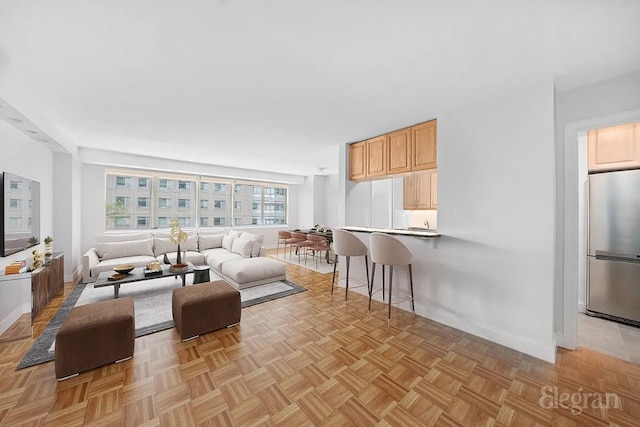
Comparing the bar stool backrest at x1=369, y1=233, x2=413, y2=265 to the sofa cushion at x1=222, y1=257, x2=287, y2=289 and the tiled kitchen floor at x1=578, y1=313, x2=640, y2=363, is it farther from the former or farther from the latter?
the sofa cushion at x1=222, y1=257, x2=287, y2=289

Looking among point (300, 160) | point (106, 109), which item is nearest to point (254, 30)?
point (106, 109)

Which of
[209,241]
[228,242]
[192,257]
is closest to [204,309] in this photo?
[192,257]

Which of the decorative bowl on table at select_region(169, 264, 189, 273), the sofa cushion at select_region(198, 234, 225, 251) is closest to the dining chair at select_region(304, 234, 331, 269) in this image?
the sofa cushion at select_region(198, 234, 225, 251)

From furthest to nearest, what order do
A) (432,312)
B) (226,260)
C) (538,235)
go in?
(226,260), (432,312), (538,235)

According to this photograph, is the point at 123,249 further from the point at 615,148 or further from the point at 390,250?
the point at 615,148

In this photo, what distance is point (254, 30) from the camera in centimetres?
162

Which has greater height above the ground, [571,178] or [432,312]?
[571,178]

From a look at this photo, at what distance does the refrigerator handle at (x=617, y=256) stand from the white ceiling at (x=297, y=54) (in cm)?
208

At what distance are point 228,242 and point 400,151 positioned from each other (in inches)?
171

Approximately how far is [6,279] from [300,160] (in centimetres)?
488

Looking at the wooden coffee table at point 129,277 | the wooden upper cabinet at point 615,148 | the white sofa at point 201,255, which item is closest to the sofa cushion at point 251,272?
the white sofa at point 201,255

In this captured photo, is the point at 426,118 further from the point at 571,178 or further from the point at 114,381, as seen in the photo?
the point at 114,381

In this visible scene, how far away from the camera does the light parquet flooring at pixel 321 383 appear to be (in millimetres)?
1542

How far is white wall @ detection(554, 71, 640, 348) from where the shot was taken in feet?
7.34
